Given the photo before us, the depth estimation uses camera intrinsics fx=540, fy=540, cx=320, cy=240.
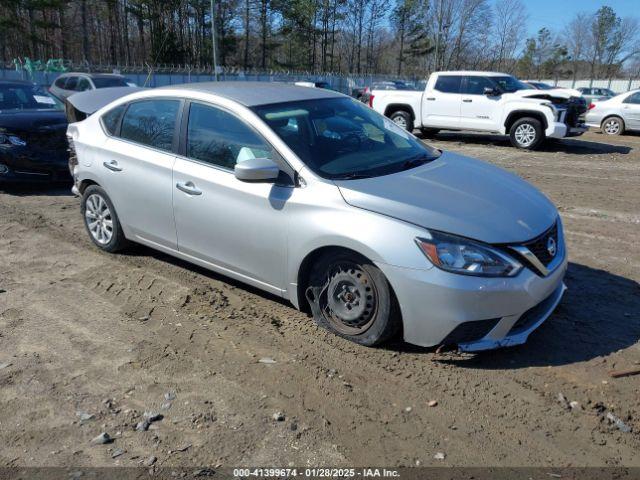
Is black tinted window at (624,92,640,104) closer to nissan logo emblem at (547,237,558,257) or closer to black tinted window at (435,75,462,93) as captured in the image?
black tinted window at (435,75,462,93)

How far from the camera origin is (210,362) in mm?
3559

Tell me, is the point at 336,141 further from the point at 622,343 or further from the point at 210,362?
the point at 622,343

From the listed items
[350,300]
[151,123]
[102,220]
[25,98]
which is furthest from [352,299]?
[25,98]

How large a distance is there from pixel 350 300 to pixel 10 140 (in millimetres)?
6673

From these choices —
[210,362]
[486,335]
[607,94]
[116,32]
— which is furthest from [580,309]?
[116,32]

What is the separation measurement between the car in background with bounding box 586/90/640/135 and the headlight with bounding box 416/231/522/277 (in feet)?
53.2

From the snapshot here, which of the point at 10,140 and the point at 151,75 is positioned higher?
the point at 151,75

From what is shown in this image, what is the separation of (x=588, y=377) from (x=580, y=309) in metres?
1.03

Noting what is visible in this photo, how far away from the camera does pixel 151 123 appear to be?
190 inches

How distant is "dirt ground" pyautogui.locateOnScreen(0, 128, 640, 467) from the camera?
2.76 metres

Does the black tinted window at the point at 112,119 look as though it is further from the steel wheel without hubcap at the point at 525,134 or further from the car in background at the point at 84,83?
the car in background at the point at 84,83

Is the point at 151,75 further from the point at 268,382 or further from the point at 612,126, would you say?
the point at 268,382

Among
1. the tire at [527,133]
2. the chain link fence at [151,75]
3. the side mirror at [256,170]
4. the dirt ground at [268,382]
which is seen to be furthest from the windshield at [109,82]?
the side mirror at [256,170]

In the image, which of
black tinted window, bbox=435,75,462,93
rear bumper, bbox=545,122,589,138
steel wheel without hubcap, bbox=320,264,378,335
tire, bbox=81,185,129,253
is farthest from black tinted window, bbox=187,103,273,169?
black tinted window, bbox=435,75,462,93
